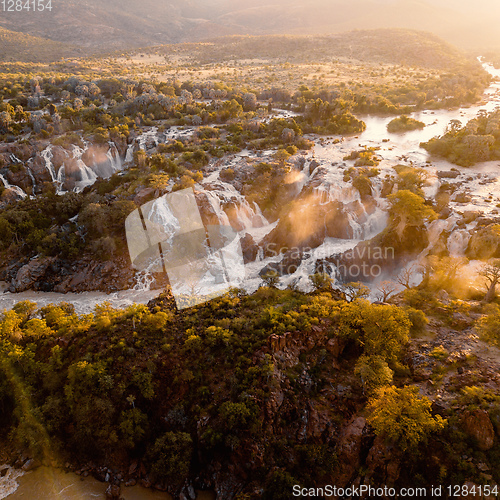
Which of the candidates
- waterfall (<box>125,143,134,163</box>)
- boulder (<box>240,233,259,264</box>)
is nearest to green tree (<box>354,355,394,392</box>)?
boulder (<box>240,233,259,264</box>)

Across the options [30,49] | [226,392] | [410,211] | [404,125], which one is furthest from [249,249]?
[30,49]

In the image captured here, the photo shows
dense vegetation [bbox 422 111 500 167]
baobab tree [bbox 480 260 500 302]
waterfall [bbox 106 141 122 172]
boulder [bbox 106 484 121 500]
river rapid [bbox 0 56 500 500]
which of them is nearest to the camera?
boulder [bbox 106 484 121 500]

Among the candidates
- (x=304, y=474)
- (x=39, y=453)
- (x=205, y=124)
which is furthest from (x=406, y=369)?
(x=205, y=124)

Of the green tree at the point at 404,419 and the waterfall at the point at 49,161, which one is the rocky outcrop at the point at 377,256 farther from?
the waterfall at the point at 49,161

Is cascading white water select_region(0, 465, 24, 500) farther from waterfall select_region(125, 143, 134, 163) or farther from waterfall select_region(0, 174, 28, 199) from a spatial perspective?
waterfall select_region(125, 143, 134, 163)

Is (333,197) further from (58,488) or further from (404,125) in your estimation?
(58,488)
